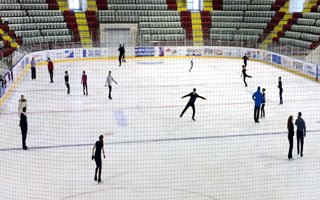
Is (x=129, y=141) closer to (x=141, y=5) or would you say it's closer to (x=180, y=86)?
(x=180, y=86)

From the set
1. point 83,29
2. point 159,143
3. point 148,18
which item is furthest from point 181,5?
point 159,143

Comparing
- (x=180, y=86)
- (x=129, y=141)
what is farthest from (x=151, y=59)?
(x=129, y=141)

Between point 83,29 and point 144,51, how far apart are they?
5.27 metres

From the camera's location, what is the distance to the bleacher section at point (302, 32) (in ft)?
94.0

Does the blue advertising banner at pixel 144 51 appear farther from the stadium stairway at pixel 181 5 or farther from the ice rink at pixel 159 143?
the ice rink at pixel 159 143

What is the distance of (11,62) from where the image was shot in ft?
73.1

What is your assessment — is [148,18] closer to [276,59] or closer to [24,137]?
[276,59]

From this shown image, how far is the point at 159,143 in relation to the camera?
527 inches

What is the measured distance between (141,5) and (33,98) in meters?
18.7

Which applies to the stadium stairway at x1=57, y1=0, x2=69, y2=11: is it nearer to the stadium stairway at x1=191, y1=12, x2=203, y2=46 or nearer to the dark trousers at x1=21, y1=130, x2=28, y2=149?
the stadium stairway at x1=191, y1=12, x2=203, y2=46

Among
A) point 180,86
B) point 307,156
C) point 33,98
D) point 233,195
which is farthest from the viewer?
point 180,86

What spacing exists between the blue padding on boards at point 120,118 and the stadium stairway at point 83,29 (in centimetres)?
1595

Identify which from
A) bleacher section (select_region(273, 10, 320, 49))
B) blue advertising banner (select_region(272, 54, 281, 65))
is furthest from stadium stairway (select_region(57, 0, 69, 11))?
blue advertising banner (select_region(272, 54, 281, 65))

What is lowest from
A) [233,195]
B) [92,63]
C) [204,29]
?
[233,195]
